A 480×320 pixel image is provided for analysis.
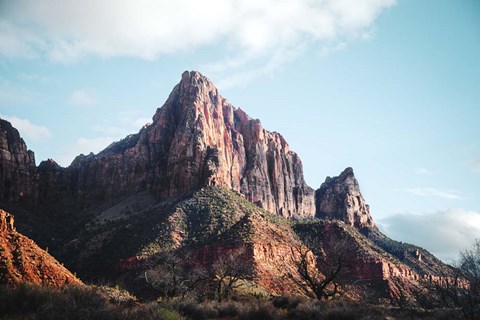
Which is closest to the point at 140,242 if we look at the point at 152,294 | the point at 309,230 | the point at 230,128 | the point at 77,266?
the point at 77,266

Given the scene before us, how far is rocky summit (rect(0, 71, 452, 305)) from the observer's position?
61750 mm

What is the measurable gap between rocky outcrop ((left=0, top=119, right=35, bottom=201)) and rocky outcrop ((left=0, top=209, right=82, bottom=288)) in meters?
96.9

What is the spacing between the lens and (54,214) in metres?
117

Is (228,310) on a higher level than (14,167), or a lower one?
lower

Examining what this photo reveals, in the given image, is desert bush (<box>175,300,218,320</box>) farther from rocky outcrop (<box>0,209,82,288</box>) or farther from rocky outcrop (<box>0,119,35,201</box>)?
rocky outcrop (<box>0,119,35,201</box>)

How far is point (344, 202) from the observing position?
142m

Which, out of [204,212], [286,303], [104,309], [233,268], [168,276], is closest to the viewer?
[104,309]

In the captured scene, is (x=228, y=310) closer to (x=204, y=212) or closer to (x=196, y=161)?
(x=204, y=212)

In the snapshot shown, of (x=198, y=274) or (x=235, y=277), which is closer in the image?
(x=235, y=277)

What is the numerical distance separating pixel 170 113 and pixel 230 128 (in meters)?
25.0

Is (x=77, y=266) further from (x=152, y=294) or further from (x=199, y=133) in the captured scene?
(x=199, y=133)

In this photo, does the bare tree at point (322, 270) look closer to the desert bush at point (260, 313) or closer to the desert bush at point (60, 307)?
the desert bush at point (260, 313)

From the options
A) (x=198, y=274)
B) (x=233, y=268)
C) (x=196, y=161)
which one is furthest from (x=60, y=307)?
(x=196, y=161)

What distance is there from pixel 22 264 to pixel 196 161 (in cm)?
8839
